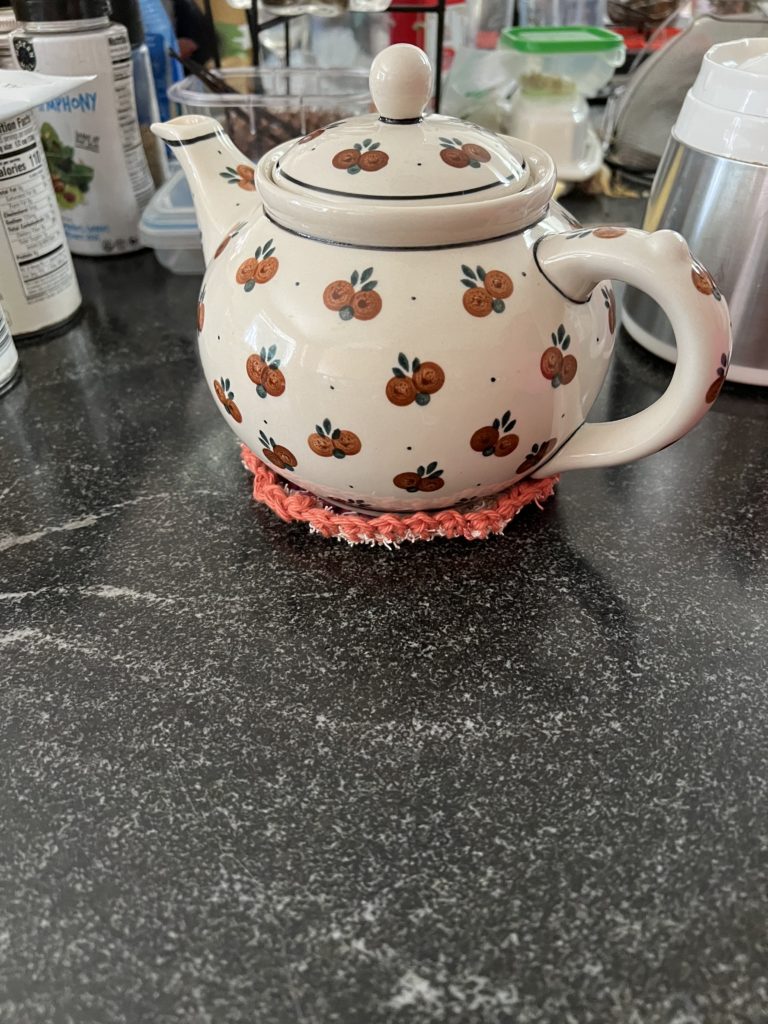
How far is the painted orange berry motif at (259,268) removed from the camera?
467 millimetres

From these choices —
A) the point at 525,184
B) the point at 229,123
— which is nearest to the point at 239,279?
the point at 525,184

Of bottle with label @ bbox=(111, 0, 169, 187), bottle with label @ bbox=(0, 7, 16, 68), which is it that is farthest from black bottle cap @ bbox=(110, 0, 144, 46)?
bottle with label @ bbox=(0, 7, 16, 68)

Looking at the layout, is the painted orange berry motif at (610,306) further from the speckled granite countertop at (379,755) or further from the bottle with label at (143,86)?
the bottle with label at (143,86)

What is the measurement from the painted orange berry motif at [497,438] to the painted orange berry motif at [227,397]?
0.48ft

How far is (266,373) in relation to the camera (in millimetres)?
469

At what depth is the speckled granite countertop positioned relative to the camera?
0.34 metres

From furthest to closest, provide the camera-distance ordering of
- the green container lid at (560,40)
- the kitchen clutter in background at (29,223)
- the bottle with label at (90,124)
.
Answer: the green container lid at (560,40), the bottle with label at (90,124), the kitchen clutter in background at (29,223)

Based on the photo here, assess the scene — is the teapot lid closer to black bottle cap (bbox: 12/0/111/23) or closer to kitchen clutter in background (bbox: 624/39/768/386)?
kitchen clutter in background (bbox: 624/39/768/386)

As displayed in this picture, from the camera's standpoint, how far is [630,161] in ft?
3.65

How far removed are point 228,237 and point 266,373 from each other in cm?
12

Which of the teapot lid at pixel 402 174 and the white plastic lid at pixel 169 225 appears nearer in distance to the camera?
the teapot lid at pixel 402 174

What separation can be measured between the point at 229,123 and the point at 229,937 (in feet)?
2.68

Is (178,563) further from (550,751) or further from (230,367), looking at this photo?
(550,751)

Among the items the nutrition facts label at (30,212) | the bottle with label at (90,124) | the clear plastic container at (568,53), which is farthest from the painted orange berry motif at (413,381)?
the clear plastic container at (568,53)
